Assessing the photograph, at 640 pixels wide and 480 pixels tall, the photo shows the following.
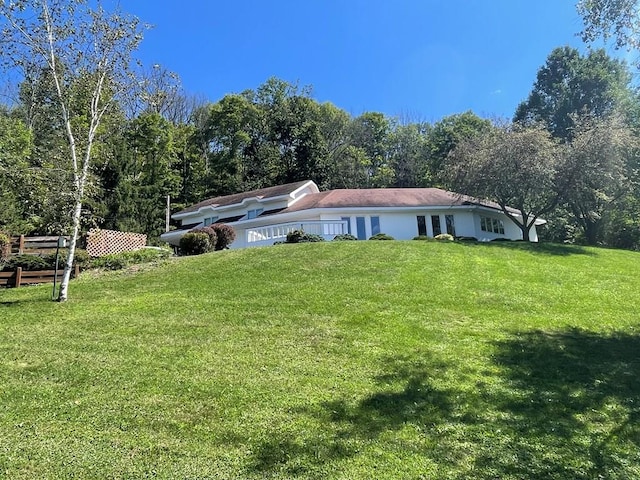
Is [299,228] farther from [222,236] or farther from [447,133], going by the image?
[447,133]

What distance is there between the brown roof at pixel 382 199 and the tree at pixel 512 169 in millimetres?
2745

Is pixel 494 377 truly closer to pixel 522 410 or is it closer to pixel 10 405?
pixel 522 410

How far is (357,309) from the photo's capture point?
35.5 feet

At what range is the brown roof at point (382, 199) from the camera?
28.2 metres

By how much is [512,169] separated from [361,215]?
29.5 ft

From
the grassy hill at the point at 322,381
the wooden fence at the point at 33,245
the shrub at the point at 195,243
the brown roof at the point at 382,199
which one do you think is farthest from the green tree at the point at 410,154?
the grassy hill at the point at 322,381

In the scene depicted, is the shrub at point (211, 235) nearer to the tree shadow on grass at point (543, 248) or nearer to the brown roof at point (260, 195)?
the brown roof at point (260, 195)

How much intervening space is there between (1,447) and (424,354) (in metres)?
6.04

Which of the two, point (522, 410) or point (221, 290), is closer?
point (522, 410)

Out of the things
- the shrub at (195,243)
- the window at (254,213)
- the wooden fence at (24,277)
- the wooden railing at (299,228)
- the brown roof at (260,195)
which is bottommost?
the wooden fence at (24,277)

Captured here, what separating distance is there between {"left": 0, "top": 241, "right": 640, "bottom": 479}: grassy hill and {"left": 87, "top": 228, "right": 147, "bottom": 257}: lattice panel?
7.28m

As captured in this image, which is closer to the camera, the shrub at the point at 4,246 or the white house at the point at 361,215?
the shrub at the point at 4,246

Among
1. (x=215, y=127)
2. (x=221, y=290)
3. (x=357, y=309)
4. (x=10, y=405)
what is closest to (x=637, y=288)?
(x=357, y=309)

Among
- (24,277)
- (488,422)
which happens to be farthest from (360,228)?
(488,422)
